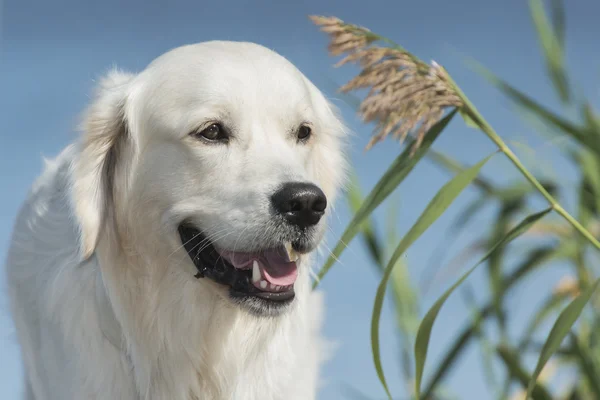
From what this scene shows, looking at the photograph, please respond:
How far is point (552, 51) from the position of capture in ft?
8.95

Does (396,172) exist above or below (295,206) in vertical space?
above

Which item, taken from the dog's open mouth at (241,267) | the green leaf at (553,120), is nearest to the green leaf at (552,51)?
the green leaf at (553,120)

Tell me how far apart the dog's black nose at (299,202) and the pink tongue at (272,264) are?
16 centimetres

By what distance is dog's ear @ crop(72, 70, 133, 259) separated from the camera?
2688mm

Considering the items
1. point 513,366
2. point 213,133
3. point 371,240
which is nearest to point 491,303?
point 513,366

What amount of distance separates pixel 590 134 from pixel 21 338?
2.24 m

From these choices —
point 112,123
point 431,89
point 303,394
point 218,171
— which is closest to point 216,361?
point 303,394

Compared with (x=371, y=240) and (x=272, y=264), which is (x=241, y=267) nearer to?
(x=272, y=264)

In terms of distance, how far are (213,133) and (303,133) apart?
352 millimetres

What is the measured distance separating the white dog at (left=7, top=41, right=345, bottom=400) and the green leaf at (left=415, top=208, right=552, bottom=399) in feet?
1.56

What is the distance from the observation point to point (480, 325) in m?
3.02

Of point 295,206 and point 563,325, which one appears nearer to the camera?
point 563,325

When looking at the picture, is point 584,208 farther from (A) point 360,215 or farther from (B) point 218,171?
(B) point 218,171

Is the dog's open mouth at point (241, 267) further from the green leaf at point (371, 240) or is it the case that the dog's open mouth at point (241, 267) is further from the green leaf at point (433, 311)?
the green leaf at point (433, 311)
